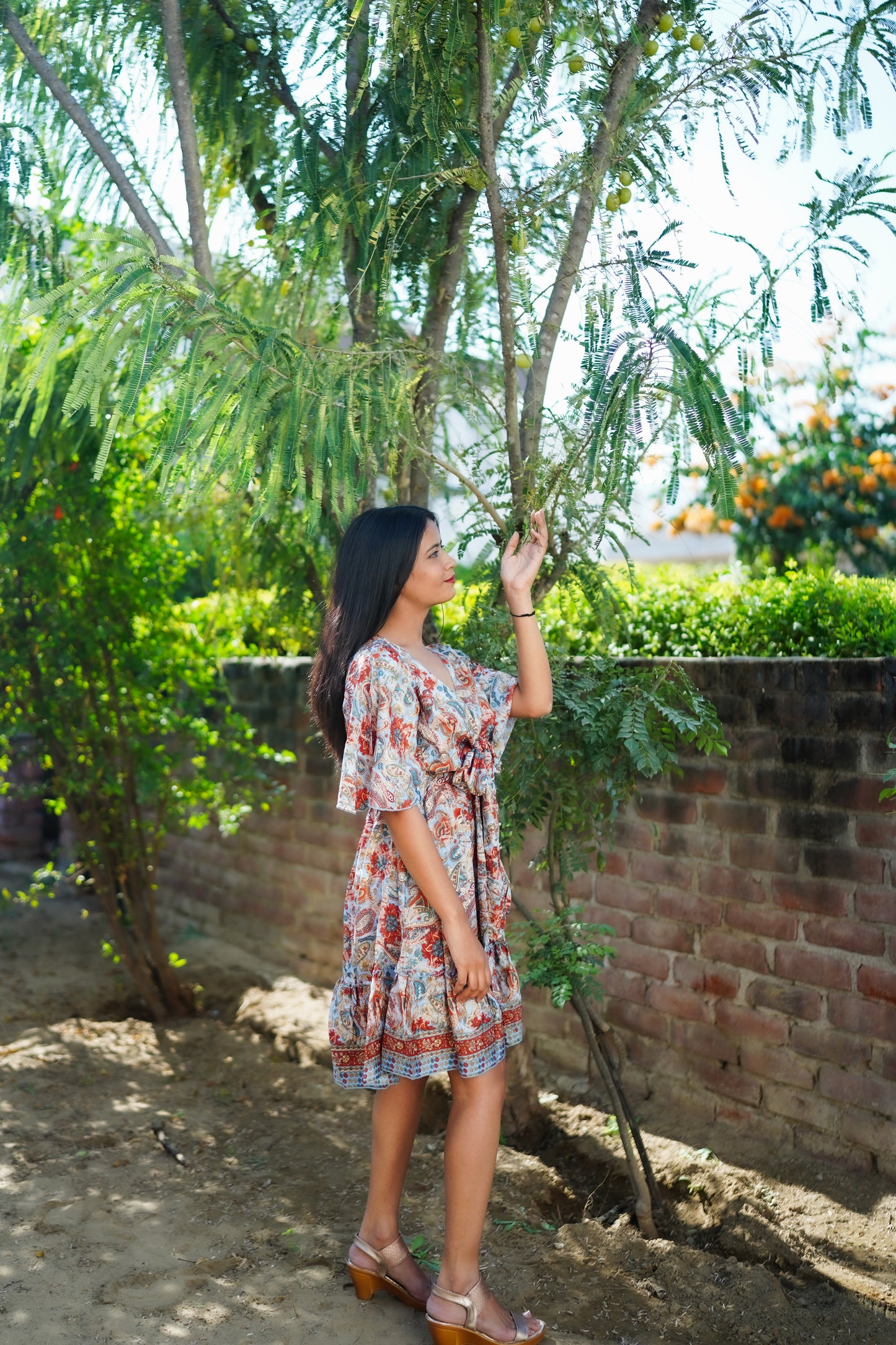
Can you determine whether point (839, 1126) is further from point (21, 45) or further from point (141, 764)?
point (21, 45)

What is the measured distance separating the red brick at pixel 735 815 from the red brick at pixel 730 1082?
2.53 feet

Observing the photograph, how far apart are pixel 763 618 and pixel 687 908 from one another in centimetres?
100

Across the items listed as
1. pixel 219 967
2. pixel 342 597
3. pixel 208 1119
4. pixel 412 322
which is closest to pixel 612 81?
pixel 412 322

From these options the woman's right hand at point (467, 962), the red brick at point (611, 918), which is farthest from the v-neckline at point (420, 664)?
the red brick at point (611, 918)

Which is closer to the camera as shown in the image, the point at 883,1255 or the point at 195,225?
the point at 883,1255

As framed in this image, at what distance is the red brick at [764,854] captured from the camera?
342 centimetres

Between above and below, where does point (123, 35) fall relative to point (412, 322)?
above

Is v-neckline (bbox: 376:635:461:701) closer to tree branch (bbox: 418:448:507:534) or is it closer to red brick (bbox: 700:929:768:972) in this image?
tree branch (bbox: 418:448:507:534)

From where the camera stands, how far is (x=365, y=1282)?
2701 mm

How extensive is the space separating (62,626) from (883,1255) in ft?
12.5

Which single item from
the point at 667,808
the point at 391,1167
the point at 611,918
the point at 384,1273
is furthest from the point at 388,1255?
the point at 667,808

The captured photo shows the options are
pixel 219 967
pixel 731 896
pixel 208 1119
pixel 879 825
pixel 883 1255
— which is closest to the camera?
pixel 883 1255

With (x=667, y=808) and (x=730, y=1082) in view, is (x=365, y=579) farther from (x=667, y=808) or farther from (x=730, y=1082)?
(x=730, y=1082)

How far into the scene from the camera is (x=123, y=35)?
3803 millimetres
